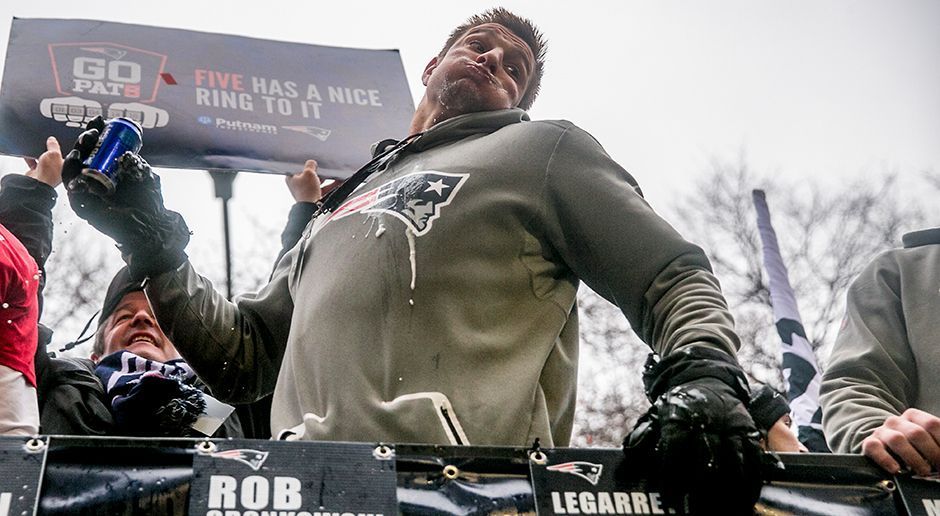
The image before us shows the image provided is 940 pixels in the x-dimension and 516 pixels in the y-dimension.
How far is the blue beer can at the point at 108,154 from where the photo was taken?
2758 mm

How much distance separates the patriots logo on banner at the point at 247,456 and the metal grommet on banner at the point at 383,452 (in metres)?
0.20

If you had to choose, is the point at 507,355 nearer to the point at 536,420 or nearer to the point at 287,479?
the point at 536,420

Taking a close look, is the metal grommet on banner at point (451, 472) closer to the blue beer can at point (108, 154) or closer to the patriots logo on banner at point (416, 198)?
the patriots logo on banner at point (416, 198)

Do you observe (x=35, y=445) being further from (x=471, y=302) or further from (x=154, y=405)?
(x=154, y=405)

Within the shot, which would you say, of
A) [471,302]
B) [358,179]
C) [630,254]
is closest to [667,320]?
[630,254]

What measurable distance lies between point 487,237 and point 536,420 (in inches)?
20.8

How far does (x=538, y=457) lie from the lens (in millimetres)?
2139

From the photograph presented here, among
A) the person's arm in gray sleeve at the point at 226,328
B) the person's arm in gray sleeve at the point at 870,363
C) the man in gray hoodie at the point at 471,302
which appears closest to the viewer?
the man in gray hoodie at the point at 471,302

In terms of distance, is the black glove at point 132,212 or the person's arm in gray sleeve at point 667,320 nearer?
the person's arm in gray sleeve at point 667,320

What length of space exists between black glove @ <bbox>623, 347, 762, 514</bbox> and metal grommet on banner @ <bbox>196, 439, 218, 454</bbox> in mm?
794

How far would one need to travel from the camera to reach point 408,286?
9.20ft

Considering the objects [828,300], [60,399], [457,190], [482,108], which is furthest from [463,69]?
[828,300]

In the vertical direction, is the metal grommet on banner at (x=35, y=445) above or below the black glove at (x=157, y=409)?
below

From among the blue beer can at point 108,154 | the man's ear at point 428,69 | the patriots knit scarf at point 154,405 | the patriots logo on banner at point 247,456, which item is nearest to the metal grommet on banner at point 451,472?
the patriots logo on banner at point 247,456
